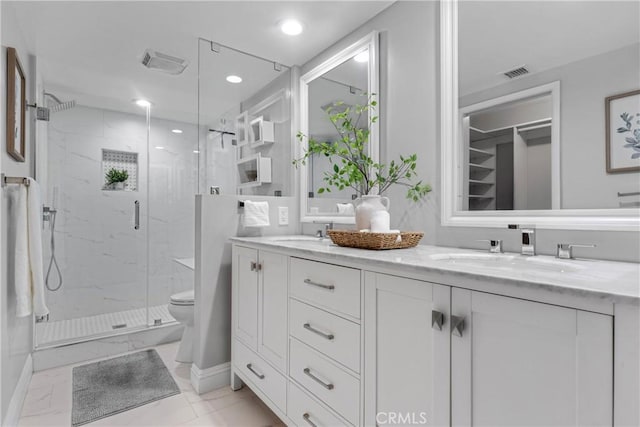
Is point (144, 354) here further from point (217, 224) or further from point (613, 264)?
point (613, 264)

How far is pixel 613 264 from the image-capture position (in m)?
1.04

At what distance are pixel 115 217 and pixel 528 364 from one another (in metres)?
3.48

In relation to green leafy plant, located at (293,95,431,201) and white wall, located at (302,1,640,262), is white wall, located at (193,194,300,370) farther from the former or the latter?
white wall, located at (302,1,640,262)

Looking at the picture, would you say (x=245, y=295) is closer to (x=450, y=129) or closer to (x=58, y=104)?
(x=450, y=129)

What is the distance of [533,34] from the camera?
1.34 m

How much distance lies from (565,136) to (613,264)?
0.49 metres

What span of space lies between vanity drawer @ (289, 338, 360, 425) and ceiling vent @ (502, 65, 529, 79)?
1.37 meters

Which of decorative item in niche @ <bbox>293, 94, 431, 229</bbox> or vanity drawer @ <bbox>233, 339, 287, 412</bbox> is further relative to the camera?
decorative item in niche @ <bbox>293, 94, 431, 229</bbox>

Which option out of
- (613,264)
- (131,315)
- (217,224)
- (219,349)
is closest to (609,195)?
(613,264)

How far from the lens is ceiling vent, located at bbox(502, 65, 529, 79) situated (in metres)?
1.36

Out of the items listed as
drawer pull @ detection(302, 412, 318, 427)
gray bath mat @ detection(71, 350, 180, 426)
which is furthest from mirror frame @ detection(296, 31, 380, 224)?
gray bath mat @ detection(71, 350, 180, 426)

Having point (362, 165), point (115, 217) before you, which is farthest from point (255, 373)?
point (115, 217)

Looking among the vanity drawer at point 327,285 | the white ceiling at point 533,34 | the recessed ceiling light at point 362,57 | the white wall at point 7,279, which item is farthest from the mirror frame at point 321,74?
the white wall at point 7,279

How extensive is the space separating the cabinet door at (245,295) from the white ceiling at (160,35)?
4.08 ft
